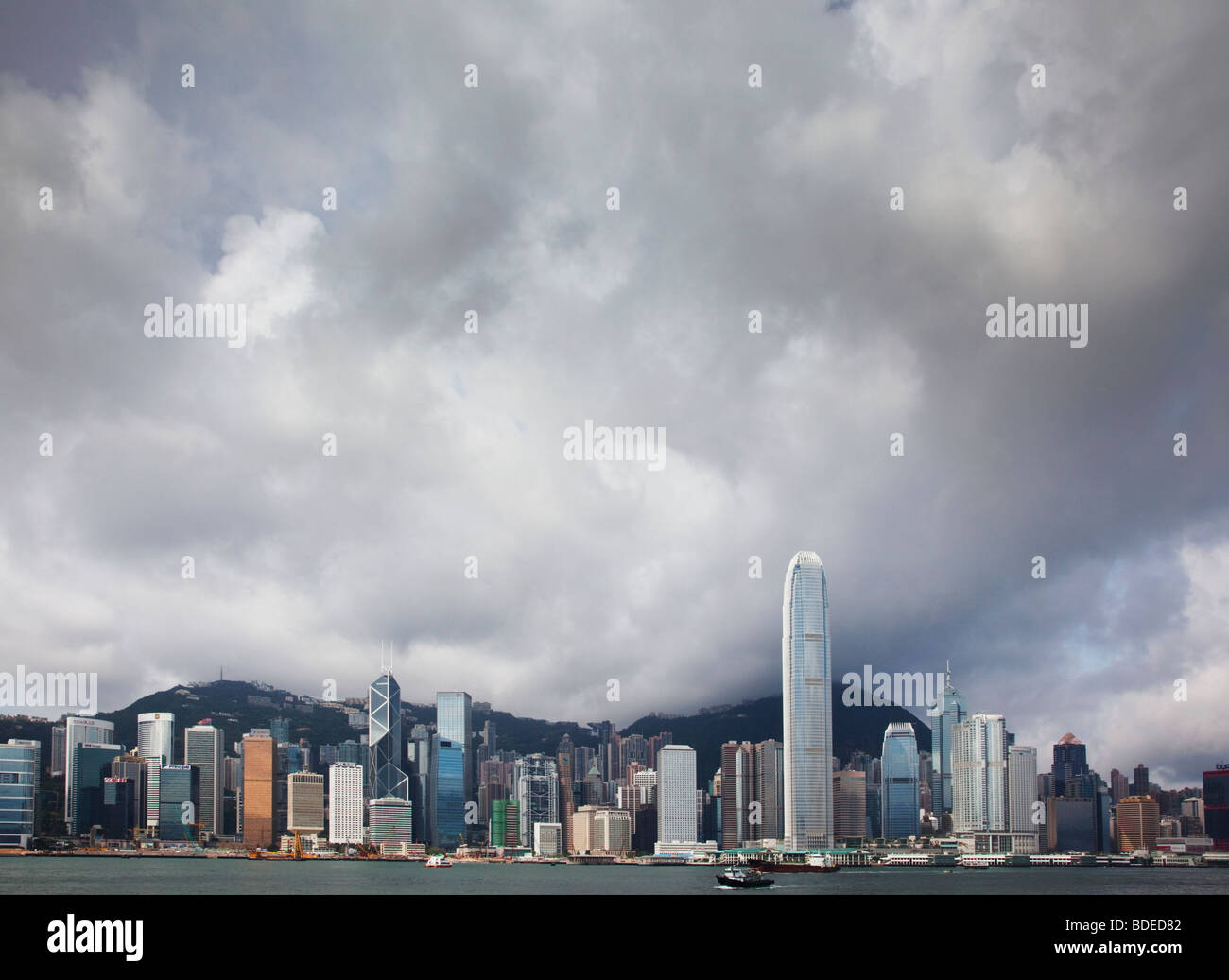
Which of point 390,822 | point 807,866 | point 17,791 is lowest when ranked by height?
point 807,866

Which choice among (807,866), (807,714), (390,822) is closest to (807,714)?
(807,714)

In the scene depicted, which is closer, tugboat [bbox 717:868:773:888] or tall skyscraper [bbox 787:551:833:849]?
tugboat [bbox 717:868:773:888]

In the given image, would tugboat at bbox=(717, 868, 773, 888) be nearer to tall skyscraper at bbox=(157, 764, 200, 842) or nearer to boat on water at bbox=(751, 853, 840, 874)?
boat on water at bbox=(751, 853, 840, 874)

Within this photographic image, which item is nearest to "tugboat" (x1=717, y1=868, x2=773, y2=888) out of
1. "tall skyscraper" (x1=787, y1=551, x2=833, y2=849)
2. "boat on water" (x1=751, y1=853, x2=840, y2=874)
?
"boat on water" (x1=751, y1=853, x2=840, y2=874)

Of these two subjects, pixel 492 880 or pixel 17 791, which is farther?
pixel 17 791

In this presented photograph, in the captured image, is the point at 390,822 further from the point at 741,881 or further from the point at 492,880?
the point at 741,881

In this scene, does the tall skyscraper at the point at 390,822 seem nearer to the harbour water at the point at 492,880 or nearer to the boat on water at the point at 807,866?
the harbour water at the point at 492,880
